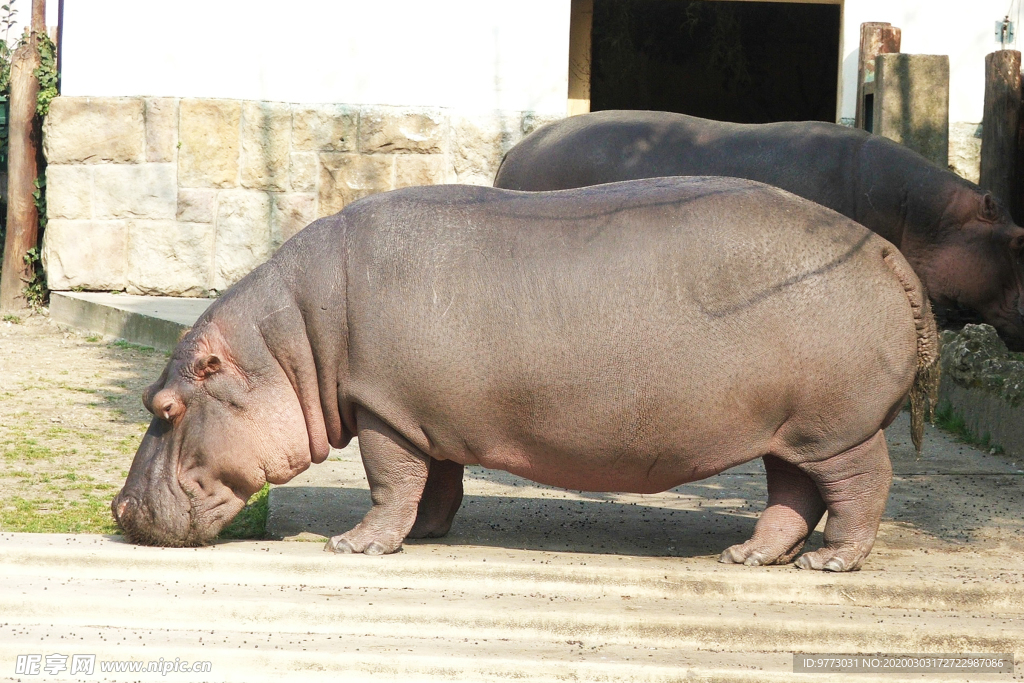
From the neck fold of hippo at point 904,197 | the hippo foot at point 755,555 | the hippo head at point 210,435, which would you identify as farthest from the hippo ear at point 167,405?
the neck fold of hippo at point 904,197

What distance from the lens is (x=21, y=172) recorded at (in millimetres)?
10648

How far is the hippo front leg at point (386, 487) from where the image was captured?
4.60 m

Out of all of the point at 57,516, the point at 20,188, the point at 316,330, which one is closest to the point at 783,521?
the point at 316,330

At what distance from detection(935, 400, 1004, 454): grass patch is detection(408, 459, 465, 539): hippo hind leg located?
3449 mm

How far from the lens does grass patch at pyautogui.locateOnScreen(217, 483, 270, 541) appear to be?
508 cm

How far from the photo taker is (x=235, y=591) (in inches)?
171

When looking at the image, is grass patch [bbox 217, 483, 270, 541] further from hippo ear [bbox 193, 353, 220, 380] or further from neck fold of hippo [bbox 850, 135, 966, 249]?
neck fold of hippo [bbox 850, 135, 966, 249]

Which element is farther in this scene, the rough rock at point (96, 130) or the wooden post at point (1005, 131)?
the rough rock at point (96, 130)

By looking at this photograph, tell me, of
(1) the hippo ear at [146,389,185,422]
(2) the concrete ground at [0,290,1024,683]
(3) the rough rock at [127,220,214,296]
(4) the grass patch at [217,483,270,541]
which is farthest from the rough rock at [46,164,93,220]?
(1) the hippo ear at [146,389,185,422]

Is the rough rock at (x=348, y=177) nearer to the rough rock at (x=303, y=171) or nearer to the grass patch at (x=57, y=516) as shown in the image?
the rough rock at (x=303, y=171)

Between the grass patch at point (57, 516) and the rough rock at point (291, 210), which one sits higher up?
the rough rock at point (291, 210)

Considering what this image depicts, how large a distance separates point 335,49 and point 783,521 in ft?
21.2

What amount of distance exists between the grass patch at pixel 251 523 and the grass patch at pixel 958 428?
4005 millimetres

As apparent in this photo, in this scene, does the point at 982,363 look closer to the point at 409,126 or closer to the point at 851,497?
the point at 851,497
